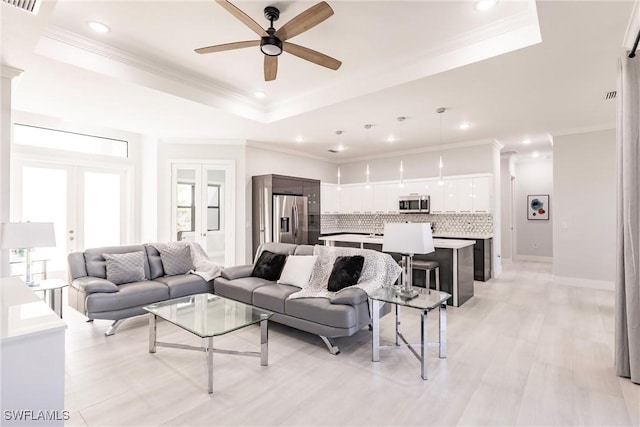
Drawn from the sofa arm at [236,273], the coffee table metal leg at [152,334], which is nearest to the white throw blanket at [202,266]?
the sofa arm at [236,273]

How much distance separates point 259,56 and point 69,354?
11.4 ft

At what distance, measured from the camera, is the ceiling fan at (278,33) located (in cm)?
218

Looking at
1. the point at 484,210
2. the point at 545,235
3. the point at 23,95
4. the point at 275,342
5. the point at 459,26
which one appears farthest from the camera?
the point at 545,235

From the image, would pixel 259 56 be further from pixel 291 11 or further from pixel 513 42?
pixel 513 42

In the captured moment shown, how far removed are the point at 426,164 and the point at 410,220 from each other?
4.36 ft

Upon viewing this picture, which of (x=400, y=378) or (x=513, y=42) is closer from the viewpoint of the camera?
(x=400, y=378)

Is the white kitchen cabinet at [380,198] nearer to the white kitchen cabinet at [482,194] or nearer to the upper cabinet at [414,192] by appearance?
the upper cabinet at [414,192]

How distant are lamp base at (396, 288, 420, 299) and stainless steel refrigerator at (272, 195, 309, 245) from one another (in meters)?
3.56

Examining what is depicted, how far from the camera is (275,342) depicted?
3.23 metres

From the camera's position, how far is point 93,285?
339cm

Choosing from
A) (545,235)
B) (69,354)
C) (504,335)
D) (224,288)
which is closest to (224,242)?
(224,288)

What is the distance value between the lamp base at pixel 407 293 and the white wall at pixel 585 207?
4357 mm

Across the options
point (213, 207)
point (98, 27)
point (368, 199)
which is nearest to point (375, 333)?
point (98, 27)

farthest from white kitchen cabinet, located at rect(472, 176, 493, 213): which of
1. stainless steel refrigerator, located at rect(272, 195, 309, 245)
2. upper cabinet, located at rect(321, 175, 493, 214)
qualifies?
stainless steel refrigerator, located at rect(272, 195, 309, 245)
